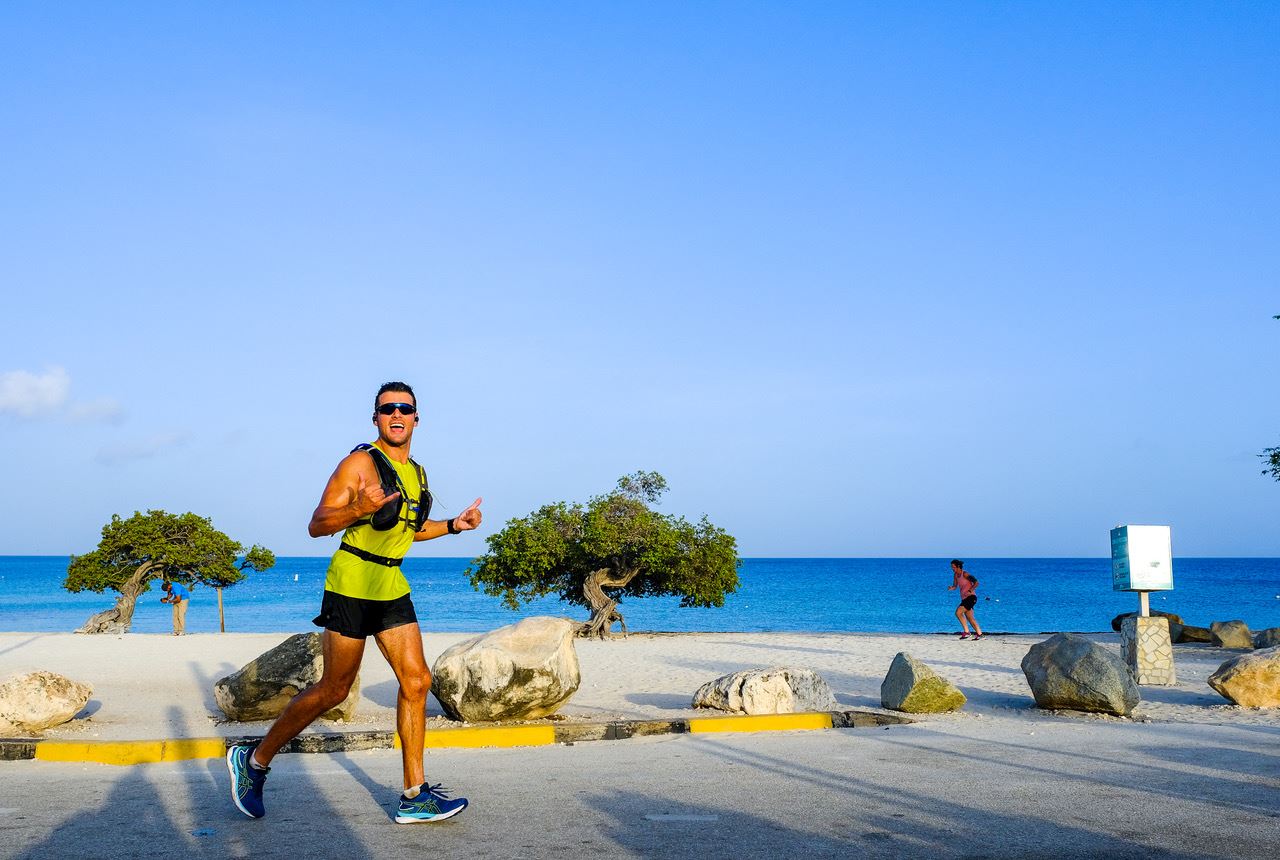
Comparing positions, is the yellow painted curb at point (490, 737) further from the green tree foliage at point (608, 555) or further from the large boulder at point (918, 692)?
the green tree foliage at point (608, 555)

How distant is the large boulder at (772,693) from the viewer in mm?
10344

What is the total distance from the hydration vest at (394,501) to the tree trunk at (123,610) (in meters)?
27.7

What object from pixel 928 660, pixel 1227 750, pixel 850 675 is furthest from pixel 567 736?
pixel 928 660

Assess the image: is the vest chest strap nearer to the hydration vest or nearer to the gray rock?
the hydration vest

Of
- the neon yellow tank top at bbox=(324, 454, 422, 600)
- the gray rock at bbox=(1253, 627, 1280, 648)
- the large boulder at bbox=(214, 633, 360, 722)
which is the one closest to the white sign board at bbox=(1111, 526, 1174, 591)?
the gray rock at bbox=(1253, 627, 1280, 648)

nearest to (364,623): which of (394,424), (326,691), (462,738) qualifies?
(326,691)

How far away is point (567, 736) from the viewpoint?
8859 mm

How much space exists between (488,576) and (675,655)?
32.7ft

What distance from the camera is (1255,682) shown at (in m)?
11.2

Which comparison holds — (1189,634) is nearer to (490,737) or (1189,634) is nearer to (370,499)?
(490,737)

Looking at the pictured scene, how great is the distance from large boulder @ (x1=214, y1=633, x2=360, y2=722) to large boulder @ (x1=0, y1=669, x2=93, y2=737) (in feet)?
4.09

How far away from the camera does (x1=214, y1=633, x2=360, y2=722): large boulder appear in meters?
9.76

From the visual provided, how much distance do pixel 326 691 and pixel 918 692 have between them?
667 cm

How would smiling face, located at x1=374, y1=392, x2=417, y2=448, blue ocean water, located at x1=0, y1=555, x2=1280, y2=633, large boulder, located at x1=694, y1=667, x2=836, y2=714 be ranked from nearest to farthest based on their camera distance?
smiling face, located at x1=374, y1=392, x2=417, y2=448 < large boulder, located at x1=694, y1=667, x2=836, y2=714 < blue ocean water, located at x1=0, y1=555, x2=1280, y2=633
